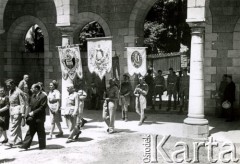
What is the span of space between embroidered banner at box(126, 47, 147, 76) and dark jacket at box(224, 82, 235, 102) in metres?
2.99

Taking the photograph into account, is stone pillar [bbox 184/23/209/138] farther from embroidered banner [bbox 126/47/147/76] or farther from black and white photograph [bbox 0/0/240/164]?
embroidered banner [bbox 126/47/147/76]

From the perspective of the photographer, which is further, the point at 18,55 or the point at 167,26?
the point at 167,26

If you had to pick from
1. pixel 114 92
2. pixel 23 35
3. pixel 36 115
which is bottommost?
pixel 36 115

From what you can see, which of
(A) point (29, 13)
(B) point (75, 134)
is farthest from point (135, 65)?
(A) point (29, 13)

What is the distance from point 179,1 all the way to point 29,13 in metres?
9.58

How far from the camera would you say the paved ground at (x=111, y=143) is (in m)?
7.65

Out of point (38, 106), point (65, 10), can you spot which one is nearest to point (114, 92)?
point (38, 106)

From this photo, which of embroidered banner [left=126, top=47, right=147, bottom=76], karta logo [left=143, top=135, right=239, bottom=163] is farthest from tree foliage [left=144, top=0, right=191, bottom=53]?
karta logo [left=143, top=135, right=239, bottom=163]

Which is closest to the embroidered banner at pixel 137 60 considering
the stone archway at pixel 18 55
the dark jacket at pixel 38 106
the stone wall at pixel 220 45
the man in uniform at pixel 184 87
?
the man in uniform at pixel 184 87

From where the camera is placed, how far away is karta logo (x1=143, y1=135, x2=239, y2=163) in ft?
24.7

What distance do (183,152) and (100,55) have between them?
12.5 feet

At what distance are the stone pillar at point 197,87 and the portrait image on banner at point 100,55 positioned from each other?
2377 mm

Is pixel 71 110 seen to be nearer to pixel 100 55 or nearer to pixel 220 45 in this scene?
pixel 100 55

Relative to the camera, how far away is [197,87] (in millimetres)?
9570
